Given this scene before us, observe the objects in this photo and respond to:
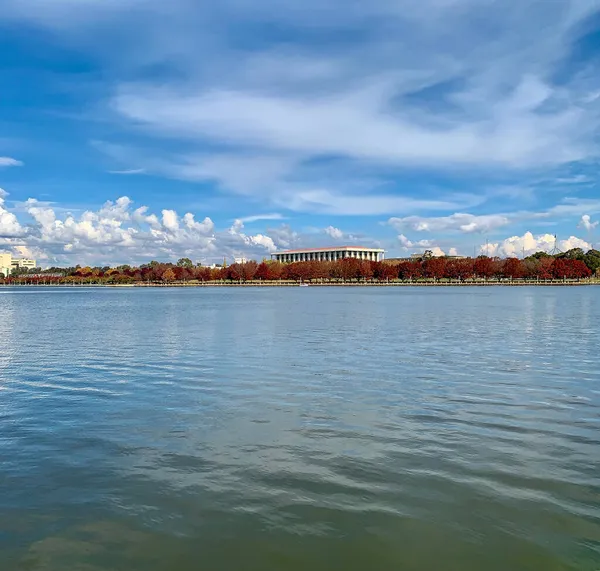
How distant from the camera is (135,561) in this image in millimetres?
7129

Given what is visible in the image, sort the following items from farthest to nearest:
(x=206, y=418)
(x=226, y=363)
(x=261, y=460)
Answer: (x=226, y=363) → (x=206, y=418) → (x=261, y=460)

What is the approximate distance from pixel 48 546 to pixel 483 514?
245 inches

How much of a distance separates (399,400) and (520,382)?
202 inches

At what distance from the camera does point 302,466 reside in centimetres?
1046

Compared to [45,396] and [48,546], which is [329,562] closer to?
[48,546]

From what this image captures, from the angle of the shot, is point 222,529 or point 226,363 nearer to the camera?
point 222,529

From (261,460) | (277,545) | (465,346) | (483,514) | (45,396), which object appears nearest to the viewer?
(277,545)

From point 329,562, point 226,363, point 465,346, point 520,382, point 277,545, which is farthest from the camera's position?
point 465,346

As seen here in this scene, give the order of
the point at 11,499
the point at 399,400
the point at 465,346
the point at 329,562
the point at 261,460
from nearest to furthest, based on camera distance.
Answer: the point at 329,562 < the point at 11,499 < the point at 261,460 < the point at 399,400 < the point at 465,346

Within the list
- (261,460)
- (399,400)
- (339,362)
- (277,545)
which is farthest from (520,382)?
(277,545)

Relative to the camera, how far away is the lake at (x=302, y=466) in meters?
7.45

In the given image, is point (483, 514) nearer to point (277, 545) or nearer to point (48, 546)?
point (277, 545)

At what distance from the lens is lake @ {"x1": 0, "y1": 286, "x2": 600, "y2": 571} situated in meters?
7.45

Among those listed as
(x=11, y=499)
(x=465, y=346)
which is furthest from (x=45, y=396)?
(x=465, y=346)
